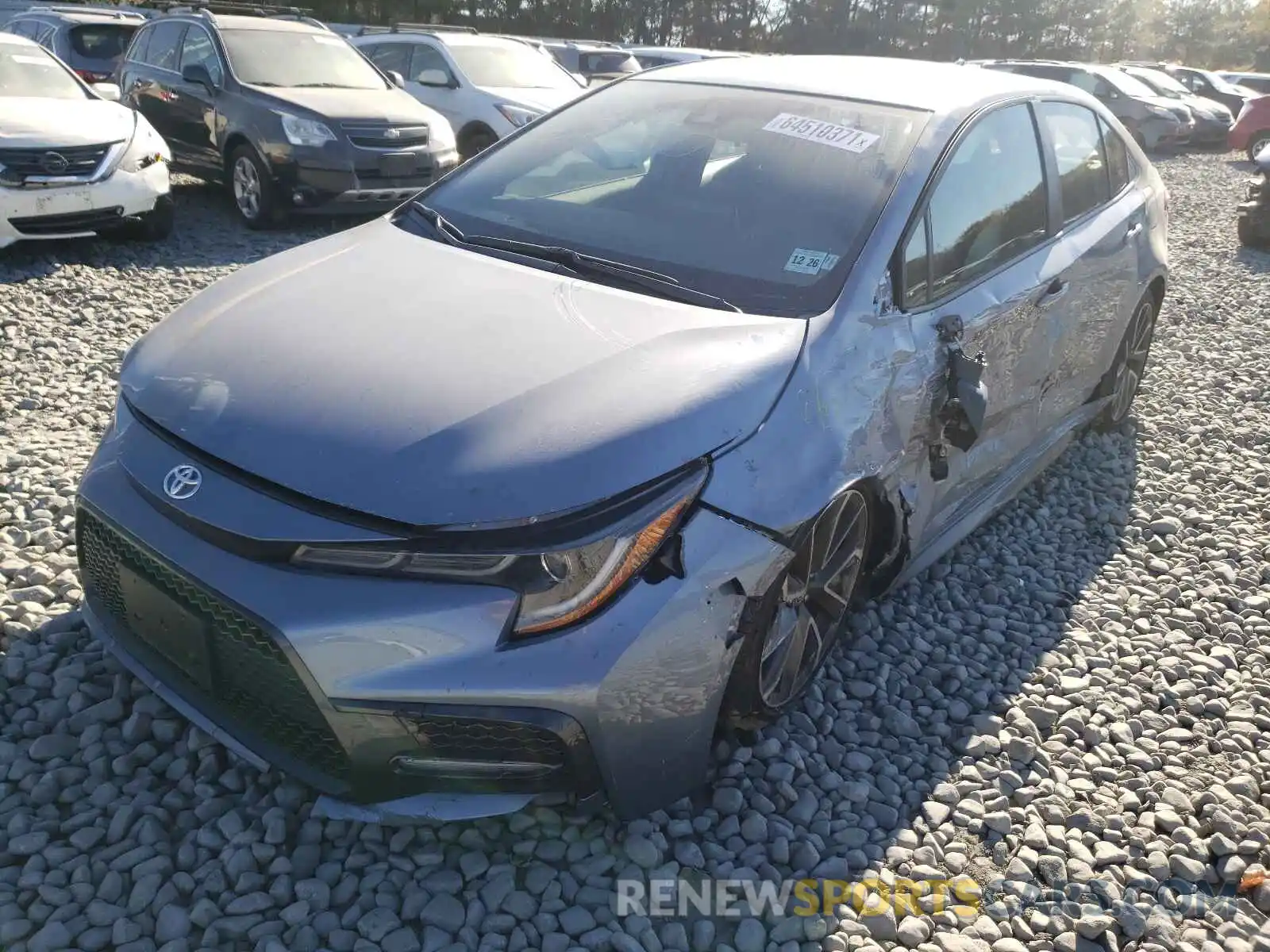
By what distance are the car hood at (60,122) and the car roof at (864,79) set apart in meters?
4.51

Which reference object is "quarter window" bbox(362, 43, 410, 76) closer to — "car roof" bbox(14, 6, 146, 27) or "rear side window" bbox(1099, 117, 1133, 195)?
"car roof" bbox(14, 6, 146, 27)

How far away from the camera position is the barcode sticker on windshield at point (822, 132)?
328 cm

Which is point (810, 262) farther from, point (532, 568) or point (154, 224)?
point (154, 224)

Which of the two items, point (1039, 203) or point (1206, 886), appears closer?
point (1206, 886)

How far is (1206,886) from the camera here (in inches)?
106

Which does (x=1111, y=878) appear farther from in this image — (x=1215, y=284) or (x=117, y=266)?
(x=1215, y=284)

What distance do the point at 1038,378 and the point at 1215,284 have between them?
6.56 meters

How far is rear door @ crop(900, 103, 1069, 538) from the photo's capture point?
3125 millimetres

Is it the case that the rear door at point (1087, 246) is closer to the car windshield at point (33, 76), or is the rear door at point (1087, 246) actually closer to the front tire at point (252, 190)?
the front tire at point (252, 190)

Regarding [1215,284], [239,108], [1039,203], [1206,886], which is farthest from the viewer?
[1215,284]

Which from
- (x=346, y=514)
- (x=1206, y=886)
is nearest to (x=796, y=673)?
(x=1206, y=886)

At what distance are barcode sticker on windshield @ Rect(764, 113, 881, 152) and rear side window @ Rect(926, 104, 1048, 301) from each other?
0.88 feet

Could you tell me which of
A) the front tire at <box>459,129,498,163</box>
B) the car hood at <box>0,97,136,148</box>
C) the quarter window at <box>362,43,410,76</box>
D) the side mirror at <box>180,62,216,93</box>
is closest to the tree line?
the quarter window at <box>362,43,410,76</box>

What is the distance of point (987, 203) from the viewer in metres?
3.51
